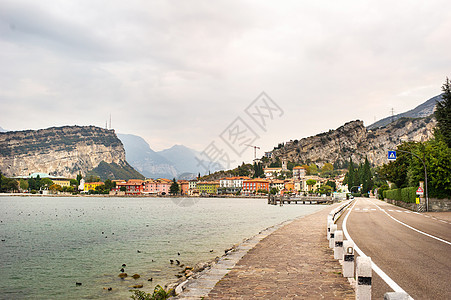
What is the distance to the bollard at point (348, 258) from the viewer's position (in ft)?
26.3

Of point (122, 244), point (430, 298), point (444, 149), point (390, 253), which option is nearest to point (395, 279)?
point (430, 298)

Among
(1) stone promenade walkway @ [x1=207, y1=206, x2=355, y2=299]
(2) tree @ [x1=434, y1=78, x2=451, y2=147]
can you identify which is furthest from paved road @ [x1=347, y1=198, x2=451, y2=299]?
(2) tree @ [x1=434, y1=78, x2=451, y2=147]

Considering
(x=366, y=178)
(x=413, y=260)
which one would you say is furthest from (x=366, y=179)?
(x=413, y=260)

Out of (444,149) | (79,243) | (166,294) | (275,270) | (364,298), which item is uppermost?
(444,149)

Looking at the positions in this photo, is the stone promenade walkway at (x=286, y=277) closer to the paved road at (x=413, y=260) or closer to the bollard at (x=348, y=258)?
the bollard at (x=348, y=258)

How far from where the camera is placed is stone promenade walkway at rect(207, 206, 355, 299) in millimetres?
7254

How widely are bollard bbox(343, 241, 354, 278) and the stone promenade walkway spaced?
0.67ft

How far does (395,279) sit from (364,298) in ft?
10.7

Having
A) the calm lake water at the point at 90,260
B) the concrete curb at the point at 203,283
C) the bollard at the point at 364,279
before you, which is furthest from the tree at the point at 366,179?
the bollard at the point at 364,279

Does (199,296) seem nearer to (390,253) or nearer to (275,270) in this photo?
(275,270)

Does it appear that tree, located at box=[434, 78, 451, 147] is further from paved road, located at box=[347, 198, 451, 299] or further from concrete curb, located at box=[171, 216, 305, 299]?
concrete curb, located at box=[171, 216, 305, 299]

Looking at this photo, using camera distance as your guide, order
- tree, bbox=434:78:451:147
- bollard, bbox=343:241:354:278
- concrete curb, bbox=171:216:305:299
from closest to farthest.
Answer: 1. concrete curb, bbox=171:216:305:299
2. bollard, bbox=343:241:354:278
3. tree, bbox=434:78:451:147

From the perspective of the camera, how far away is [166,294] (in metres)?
9.67

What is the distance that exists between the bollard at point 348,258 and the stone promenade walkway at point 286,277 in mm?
204
